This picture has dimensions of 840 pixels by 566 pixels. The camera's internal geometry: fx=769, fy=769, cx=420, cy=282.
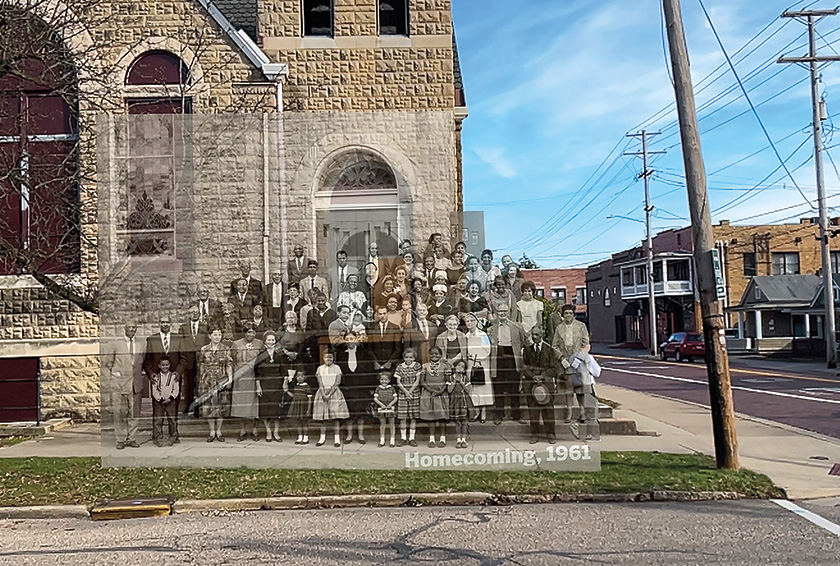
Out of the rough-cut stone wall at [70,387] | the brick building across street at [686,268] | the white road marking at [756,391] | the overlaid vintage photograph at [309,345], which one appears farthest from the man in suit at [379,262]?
the brick building across street at [686,268]

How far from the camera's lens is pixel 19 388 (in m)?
15.4

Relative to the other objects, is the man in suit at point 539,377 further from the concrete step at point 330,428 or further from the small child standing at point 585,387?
the small child standing at point 585,387

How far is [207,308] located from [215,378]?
1.09m

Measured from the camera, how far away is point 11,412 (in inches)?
602

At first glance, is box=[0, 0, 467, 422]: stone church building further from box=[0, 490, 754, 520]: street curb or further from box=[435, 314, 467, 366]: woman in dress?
box=[0, 490, 754, 520]: street curb

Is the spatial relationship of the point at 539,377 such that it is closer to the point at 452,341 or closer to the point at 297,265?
the point at 452,341

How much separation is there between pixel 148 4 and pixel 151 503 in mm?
10914

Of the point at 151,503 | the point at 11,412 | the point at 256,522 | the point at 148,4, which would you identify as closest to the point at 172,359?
the point at 151,503

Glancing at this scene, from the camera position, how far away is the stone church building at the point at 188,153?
1160 cm

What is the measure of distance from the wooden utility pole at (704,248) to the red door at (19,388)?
1266 centimetres

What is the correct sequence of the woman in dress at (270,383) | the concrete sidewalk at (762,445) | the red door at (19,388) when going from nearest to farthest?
1. the concrete sidewalk at (762,445)
2. the woman in dress at (270,383)
3. the red door at (19,388)

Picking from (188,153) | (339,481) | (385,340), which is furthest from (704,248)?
(188,153)

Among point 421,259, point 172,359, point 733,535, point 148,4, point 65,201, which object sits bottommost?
point 733,535

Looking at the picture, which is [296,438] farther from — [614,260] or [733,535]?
[614,260]
